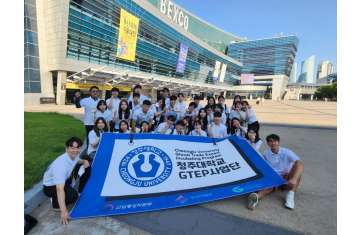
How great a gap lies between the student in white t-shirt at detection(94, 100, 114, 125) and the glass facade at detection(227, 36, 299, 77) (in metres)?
103

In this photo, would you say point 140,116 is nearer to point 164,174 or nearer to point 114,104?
point 114,104

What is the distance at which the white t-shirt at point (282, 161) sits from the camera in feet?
13.8

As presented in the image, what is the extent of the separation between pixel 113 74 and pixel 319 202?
31.3 m

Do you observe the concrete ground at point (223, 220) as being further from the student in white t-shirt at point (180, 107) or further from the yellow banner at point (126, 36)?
the yellow banner at point (126, 36)

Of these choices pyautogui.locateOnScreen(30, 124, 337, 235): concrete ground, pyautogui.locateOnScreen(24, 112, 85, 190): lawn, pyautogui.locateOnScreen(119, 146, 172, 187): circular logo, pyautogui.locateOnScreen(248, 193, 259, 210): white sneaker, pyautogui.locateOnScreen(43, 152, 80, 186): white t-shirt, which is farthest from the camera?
pyautogui.locateOnScreen(24, 112, 85, 190): lawn

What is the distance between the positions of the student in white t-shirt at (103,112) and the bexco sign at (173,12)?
60.7 meters

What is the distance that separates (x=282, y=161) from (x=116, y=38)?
118ft

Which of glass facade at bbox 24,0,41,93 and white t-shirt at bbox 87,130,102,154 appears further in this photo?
glass facade at bbox 24,0,41,93

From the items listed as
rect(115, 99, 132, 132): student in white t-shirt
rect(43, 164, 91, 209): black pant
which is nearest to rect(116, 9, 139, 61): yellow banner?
rect(115, 99, 132, 132): student in white t-shirt

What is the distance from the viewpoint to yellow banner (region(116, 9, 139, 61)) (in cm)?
3428

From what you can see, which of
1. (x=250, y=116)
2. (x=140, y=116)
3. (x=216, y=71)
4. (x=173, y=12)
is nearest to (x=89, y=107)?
(x=140, y=116)

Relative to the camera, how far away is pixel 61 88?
28953 millimetres

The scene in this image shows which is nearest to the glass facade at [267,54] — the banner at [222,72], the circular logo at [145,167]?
the banner at [222,72]

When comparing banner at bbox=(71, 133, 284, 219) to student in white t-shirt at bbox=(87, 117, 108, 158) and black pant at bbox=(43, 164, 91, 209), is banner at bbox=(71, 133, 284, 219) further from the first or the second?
student in white t-shirt at bbox=(87, 117, 108, 158)
